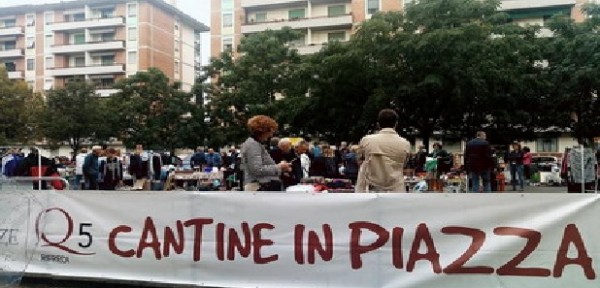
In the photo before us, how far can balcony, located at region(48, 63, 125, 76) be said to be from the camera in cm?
6856

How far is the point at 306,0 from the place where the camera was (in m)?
60.2

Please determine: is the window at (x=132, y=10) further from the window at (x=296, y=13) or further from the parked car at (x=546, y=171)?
the parked car at (x=546, y=171)

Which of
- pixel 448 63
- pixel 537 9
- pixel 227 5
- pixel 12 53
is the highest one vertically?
pixel 227 5

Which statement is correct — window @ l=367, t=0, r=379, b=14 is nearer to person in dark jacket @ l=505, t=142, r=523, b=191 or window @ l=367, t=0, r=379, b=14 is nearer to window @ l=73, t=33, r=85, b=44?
window @ l=73, t=33, r=85, b=44

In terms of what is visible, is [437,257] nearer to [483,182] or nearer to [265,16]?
[483,182]

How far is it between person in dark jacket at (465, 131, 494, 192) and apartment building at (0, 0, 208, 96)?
58.4 m

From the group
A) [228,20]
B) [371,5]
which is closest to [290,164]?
[371,5]

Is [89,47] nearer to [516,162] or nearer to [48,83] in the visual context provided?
[48,83]

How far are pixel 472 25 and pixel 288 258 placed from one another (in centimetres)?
2588

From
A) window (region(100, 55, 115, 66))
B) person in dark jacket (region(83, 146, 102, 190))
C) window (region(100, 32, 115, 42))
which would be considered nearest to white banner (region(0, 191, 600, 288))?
person in dark jacket (region(83, 146, 102, 190))

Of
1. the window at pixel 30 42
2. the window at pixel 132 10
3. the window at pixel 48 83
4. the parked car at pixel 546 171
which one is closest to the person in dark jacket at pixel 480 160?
the parked car at pixel 546 171

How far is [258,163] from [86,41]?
69.0 m

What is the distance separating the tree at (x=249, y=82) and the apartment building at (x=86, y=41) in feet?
94.5

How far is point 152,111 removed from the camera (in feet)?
158
